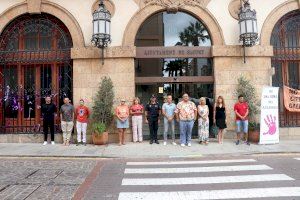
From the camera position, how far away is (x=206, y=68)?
14.8 meters

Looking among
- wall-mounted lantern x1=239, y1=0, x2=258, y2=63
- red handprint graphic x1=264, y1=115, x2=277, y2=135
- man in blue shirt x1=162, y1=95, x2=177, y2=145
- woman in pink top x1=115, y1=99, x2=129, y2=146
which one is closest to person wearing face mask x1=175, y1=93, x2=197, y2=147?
man in blue shirt x1=162, y1=95, x2=177, y2=145

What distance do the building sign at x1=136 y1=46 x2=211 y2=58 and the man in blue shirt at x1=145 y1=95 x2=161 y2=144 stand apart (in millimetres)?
1901

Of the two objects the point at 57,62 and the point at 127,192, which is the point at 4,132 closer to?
the point at 57,62

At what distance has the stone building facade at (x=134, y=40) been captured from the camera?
14.3 metres

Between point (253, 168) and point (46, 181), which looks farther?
point (253, 168)

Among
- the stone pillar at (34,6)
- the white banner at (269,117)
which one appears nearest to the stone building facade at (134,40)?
the stone pillar at (34,6)

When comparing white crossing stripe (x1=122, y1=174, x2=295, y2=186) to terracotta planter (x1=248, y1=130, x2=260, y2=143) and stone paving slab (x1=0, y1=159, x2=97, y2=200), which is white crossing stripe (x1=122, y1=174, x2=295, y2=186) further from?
terracotta planter (x1=248, y1=130, x2=260, y2=143)

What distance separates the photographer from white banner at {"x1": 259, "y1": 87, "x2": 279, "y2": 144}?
1308 centimetres

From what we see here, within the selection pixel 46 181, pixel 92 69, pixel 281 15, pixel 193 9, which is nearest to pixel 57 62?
pixel 92 69

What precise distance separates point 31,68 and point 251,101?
870cm

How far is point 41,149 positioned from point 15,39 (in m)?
5.16

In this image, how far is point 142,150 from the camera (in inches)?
482

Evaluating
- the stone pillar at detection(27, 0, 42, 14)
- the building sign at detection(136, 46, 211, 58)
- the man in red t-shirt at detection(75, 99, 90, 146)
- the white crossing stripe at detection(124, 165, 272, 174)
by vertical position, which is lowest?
the white crossing stripe at detection(124, 165, 272, 174)

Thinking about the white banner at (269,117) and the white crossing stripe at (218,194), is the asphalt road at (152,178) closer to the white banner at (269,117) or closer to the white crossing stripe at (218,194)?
the white crossing stripe at (218,194)
